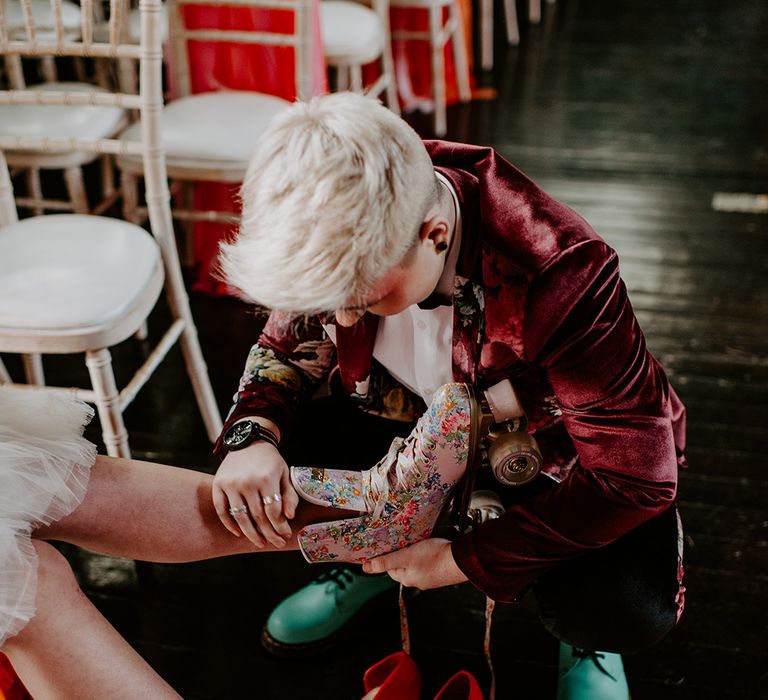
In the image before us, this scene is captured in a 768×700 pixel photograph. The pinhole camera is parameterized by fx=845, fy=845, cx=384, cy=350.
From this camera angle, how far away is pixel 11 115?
2246 mm

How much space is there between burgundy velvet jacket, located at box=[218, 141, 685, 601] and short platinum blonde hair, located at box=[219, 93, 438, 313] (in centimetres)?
17

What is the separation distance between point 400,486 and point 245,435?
0.77ft

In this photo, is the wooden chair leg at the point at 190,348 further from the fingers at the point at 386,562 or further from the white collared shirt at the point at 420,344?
the fingers at the point at 386,562

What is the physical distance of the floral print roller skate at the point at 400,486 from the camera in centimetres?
100

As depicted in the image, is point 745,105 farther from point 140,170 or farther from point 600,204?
point 140,170

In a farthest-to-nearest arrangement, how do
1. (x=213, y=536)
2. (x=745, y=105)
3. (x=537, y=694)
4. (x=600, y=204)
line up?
(x=745, y=105) < (x=600, y=204) < (x=537, y=694) < (x=213, y=536)

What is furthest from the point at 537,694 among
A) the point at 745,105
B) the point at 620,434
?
the point at 745,105

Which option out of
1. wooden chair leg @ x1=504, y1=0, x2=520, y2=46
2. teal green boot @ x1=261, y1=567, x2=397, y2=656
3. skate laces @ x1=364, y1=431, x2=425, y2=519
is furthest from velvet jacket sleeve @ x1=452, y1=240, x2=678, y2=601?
wooden chair leg @ x1=504, y1=0, x2=520, y2=46

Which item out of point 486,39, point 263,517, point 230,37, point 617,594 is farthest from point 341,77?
point 617,594

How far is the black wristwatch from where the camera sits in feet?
→ 3.72

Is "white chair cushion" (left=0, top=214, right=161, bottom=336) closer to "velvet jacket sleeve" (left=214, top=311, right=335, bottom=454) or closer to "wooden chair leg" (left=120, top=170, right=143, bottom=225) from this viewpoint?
"velvet jacket sleeve" (left=214, top=311, right=335, bottom=454)

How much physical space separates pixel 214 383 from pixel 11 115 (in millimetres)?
922

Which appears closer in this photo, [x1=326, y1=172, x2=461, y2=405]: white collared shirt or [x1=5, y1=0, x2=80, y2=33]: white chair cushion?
[x1=326, y1=172, x2=461, y2=405]: white collared shirt

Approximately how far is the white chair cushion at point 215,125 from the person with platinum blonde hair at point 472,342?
Answer: 945 mm
